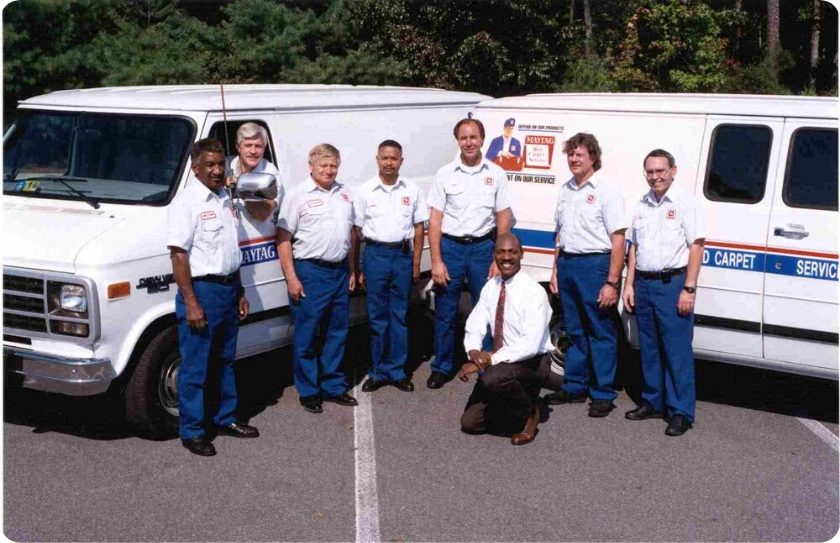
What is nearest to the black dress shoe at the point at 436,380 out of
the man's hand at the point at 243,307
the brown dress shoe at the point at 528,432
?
the brown dress shoe at the point at 528,432

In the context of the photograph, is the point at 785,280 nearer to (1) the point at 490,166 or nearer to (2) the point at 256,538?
(1) the point at 490,166

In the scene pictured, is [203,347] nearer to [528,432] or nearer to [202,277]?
[202,277]

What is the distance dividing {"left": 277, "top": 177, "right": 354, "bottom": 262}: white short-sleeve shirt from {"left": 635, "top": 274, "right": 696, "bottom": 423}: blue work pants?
6.59 feet

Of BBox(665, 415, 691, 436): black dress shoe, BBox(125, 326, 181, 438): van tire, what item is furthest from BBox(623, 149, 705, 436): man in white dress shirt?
BBox(125, 326, 181, 438): van tire

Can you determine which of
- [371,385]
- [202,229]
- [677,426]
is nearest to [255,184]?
[202,229]

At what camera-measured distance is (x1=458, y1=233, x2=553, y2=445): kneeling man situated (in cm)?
609

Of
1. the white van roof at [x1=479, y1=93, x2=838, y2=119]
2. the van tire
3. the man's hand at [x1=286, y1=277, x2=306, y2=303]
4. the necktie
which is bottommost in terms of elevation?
the van tire

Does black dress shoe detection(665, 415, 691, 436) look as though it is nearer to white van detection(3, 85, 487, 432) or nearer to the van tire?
white van detection(3, 85, 487, 432)

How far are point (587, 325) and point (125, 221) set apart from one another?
10.3ft

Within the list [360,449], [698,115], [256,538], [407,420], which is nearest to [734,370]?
[698,115]

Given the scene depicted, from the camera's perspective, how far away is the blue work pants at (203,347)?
5777mm

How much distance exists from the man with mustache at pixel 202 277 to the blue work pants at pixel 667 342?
261 cm

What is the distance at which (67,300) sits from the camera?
5664 mm

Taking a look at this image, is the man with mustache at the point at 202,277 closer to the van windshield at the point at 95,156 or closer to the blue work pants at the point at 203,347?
the blue work pants at the point at 203,347
